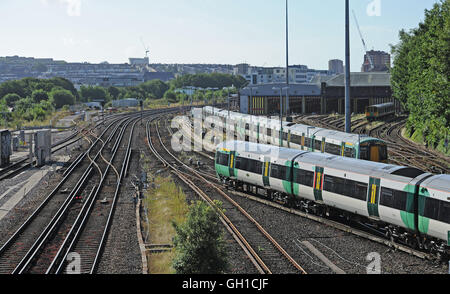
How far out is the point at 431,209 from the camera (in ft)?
54.7

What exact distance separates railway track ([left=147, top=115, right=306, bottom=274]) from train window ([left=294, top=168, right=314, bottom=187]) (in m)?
3.01

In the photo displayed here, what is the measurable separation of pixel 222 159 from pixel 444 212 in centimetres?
1592

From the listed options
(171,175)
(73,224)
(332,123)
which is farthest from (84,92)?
(73,224)

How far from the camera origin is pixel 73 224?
2303 cm

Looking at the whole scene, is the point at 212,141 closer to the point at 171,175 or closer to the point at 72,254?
the point at 171,175

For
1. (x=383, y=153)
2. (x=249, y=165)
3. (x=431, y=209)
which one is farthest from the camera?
(x=383, y=153)

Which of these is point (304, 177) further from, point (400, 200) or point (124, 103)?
point (124, 103)

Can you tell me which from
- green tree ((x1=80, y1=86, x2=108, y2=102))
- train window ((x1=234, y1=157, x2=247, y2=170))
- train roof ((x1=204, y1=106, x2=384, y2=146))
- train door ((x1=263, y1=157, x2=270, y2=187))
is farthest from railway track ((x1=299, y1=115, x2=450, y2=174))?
green tree ((x1=80, y1=86, x2=108, y2=102))

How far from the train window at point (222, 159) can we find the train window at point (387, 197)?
1224 cm

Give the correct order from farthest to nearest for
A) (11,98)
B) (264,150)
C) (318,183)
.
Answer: (11,98) < (264,150) < (318,183)

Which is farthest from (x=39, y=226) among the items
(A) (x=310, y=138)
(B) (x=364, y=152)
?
(A) (x=310, y=138)

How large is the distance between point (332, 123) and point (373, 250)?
2137 inches

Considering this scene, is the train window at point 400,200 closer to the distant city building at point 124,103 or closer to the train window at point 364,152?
the train window at point 364,152
